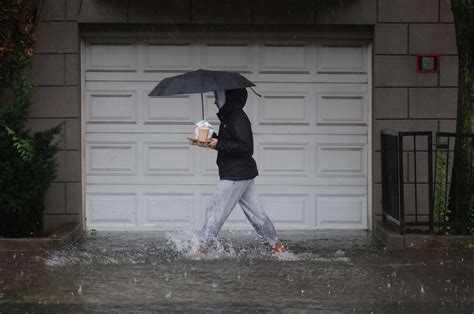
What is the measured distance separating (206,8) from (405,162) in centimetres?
304

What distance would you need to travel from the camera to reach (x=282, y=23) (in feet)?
36.5

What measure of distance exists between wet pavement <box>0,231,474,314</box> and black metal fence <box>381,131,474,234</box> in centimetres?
44

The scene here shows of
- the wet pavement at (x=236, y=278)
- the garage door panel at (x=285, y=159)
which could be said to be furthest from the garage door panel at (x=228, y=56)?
the wet pavement at (x=236, y=278)

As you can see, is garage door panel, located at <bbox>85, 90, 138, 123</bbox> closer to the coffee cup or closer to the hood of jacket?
the hood of jacket

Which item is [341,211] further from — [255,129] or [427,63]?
[427,63]

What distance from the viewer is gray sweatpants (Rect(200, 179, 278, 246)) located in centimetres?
919

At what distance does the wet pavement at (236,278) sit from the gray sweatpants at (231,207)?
0.79 feet

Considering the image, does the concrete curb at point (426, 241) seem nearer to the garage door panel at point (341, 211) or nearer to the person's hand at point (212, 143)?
the garage door panel at point (341, 211)

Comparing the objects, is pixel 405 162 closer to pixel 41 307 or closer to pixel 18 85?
pixel 18 85

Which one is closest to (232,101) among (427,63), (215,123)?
(215,123)

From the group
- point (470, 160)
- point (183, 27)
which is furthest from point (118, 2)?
point (470, 160)

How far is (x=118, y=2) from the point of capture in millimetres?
Result: 11031

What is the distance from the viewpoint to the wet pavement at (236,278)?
7141 mm

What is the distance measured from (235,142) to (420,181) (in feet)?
10.3
